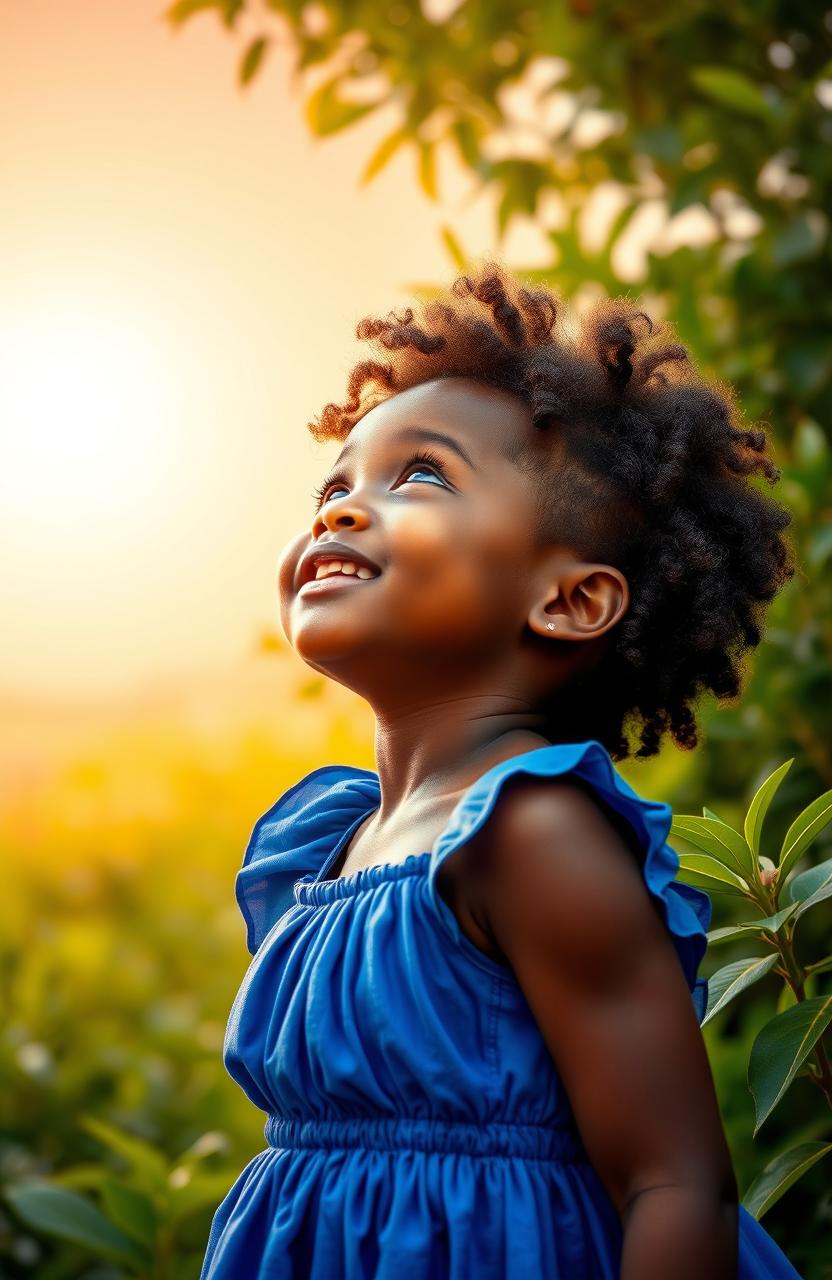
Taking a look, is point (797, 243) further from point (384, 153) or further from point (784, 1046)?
point (784, 1046)

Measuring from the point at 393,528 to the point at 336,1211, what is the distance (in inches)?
18.5

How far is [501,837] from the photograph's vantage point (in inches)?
34.7

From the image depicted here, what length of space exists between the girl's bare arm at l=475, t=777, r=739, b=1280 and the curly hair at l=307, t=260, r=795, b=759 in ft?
0.74

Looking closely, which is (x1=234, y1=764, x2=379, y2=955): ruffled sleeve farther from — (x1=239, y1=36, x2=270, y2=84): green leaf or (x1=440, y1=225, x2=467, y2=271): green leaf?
(x1=239, y1=36, x2=270, y2=84): green leaf

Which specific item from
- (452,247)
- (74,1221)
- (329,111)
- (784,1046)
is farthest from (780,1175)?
(329,111)

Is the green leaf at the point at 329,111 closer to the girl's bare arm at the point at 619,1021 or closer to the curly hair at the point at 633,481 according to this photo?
the curly hair at the point at 633,481

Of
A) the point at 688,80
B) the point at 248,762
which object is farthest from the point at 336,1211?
the point at 248,762

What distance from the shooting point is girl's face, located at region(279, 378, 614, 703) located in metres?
1.01

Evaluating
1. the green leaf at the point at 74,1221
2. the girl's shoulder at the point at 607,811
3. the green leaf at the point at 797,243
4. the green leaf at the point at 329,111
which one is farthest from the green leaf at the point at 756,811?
the green leaf at the point at 329,111

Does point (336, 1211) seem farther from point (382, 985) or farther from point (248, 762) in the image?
point (248, 762)

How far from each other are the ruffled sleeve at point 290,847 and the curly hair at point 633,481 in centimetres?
23

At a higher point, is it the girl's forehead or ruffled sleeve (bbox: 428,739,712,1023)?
the girl's forehead

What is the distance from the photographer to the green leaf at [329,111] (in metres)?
2.24

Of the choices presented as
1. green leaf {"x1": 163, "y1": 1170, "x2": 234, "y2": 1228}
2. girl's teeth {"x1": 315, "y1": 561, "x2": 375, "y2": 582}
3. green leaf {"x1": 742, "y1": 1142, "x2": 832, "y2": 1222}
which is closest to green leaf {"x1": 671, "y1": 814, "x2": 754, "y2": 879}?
green leaf {"x1": 742, "y1": 1142, "x2": 832, "y2": 1222}
